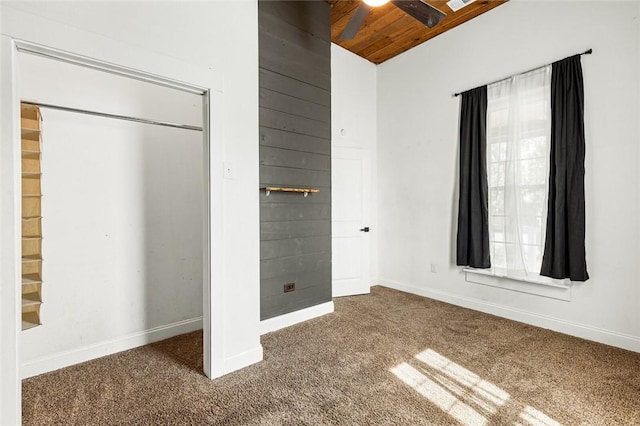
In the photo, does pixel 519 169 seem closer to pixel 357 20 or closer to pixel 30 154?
pixel 357 20

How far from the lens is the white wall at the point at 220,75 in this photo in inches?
68.4

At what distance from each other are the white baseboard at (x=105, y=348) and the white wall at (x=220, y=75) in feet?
3.07

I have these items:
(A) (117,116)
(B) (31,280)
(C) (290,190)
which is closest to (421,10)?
(C) (290,190)

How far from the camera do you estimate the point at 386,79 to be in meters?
4.61

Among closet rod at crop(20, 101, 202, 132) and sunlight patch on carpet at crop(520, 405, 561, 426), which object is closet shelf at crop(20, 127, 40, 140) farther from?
sunlight patch on carpet at crop(520, 405, 561, 426)

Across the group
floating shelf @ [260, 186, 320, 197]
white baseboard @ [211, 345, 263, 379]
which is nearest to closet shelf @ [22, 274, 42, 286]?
white baseboard @ [211, 345, 263, 379]

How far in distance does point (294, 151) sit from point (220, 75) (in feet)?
3.94

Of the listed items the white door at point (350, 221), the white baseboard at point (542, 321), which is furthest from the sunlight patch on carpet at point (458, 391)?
the white door at point (350, 221)

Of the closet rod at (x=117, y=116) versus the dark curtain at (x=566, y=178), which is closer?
the closet rod at (x=117, y=116)

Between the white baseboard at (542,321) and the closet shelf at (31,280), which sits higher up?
the closet shelf at (31,280)

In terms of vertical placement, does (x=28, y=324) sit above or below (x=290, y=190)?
below

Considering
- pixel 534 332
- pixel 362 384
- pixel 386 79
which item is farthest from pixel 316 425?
pixel 386 79

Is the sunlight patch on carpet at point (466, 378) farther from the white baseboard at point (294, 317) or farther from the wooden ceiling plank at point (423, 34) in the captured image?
the wooden ceiling plank at point (423, 34)

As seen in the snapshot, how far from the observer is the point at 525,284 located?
126 inches
